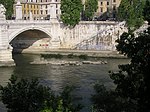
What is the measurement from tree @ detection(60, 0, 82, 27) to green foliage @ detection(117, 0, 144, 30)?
480cm

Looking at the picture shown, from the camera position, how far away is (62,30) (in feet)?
153

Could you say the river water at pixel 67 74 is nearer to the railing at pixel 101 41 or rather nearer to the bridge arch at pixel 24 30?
the bridge arch at pixel 24 30

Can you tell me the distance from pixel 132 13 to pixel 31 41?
13.1 metres

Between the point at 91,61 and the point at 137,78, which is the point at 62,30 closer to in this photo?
the point at 91,61

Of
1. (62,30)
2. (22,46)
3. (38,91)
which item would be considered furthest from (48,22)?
(38,91)

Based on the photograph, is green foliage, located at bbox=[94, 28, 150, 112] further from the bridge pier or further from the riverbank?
the riverbank

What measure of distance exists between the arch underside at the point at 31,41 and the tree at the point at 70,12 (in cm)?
286

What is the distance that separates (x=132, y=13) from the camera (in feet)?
141

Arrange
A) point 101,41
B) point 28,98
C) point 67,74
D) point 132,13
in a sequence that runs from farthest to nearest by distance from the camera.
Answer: point 101,41 < point 132,13 < point 67,74 < point 28,98

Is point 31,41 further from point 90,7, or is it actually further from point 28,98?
point 28,98

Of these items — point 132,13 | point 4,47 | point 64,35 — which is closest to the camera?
point 4,47

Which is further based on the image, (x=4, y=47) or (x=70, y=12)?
(x=70, y=12)

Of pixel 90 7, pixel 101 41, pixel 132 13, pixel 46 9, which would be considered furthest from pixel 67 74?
pixel 46 9

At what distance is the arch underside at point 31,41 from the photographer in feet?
156
